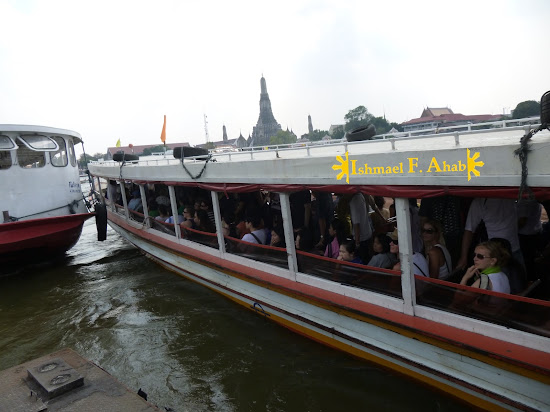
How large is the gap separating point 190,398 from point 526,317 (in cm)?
332

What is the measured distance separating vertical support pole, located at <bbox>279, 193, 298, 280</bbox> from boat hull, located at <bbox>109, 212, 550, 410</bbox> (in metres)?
0.17

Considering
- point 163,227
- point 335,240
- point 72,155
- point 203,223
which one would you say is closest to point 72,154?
point 72,155

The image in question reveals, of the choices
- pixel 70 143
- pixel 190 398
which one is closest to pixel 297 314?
pixel 190 398

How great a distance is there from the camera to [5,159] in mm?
8953

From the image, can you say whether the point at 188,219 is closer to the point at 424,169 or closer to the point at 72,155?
the point at 424,169

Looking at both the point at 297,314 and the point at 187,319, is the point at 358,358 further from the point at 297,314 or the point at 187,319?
the point at 187,319

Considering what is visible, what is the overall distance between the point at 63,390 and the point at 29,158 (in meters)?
8.38

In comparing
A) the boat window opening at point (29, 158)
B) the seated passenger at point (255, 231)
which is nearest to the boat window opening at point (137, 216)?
the boat window opening at point (29, 158)

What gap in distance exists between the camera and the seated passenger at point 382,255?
4090 millimetres

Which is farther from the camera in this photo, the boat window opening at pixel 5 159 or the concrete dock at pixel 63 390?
the boat window opening at pixel 5 159

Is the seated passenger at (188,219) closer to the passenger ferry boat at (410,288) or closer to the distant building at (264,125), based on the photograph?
the passenger ferry boat at (410,288)

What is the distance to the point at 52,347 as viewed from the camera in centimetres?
587

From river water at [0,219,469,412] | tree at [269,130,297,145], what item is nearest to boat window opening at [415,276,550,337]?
river water at [0,219,469,412]

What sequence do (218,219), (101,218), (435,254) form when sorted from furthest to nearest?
(101,218)
(218,219)
(435,254)
